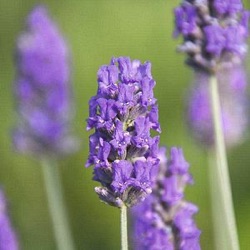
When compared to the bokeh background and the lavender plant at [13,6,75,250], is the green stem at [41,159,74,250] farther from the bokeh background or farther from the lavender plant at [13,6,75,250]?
the bokeh background

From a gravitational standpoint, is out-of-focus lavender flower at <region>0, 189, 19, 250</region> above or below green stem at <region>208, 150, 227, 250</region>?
below

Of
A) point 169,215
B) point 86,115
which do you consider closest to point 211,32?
point 169,215

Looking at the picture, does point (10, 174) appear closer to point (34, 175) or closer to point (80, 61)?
point (34, 175)

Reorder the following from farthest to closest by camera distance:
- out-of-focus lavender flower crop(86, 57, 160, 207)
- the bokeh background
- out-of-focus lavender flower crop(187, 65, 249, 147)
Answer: the bokeh background → out-of-focus lavender flower crop(187, 65, 249, 147) → out-of-focus lavender flower crop(86, 57, 160, 207)

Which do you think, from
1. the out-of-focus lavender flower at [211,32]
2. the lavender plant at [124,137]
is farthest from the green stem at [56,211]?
the lavender plant at [124,137]

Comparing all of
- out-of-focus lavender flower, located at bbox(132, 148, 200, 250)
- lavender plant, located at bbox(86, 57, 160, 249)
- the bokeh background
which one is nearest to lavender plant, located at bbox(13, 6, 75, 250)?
the bokeh background

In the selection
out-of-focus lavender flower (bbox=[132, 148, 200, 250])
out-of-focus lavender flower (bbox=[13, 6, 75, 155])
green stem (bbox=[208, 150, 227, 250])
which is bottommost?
out-of-focus lavender flower (bbox=[132, 148, 200, 250])

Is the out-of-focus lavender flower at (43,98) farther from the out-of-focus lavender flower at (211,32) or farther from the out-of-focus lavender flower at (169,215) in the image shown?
the out-of-focus lavender flower at (169,215)
